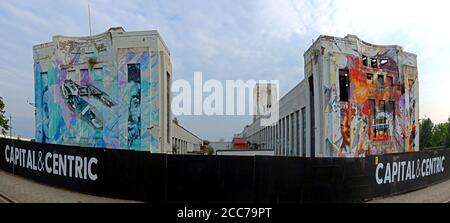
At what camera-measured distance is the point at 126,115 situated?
96.5 ft

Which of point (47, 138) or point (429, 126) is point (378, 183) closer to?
point (47, 138)

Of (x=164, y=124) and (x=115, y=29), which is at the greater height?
(x=115, y=29)

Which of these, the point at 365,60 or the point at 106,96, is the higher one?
the point at 365,60

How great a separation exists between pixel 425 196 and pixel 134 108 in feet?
79.0

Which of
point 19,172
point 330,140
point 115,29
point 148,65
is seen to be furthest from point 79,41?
point 330,140

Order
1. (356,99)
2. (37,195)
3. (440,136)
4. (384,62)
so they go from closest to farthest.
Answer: (37,195) < (356,99) < (384,62) < (440,136)

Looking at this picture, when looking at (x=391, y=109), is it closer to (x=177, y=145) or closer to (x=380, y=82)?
(x=380, y=82)

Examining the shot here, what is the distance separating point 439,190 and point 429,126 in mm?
66576

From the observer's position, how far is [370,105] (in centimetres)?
3130

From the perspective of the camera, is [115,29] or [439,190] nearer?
[439,190]

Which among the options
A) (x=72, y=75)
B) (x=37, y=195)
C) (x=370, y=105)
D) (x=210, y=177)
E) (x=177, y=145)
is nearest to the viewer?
(x=210, y=177)

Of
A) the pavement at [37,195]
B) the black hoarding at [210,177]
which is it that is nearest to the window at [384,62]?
the black hoarding at [210,177]

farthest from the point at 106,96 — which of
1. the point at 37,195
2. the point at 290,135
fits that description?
the point at 290,135

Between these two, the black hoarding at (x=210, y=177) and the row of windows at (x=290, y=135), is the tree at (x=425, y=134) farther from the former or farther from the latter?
the black hoarding at (x=210, y=177)
